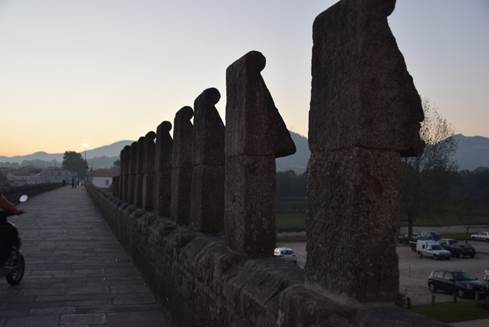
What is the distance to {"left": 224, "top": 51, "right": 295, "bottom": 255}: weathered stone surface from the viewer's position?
3.54m

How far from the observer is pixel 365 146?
2.25 meters

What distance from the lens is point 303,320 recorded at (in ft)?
7.73

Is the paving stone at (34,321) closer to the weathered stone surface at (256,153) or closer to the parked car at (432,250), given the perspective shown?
the weathered stone surface at (256,153)


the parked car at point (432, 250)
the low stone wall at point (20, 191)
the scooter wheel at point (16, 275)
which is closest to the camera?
the scooter wheel at point (16, 275)

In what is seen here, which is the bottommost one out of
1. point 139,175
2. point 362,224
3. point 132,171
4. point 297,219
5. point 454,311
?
point 297,219

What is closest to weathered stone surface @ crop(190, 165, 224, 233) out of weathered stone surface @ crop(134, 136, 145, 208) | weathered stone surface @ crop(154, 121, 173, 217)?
weathered stone surface @ crop(154, 121, 173, 217)

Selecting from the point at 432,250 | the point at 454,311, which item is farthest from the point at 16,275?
the point at 432,250

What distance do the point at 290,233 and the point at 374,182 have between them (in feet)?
165

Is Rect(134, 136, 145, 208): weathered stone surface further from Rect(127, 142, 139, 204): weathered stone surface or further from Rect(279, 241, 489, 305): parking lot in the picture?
Rect(279, 241, 489, 305): parking lot

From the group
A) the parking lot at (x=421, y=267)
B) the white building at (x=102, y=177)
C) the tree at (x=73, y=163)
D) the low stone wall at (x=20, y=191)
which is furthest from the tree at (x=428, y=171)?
the tree at (x=73, y=163)

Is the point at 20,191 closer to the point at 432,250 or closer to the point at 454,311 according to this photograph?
the point at 454,311

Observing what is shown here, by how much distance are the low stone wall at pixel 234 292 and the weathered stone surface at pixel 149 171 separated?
276 centimetres

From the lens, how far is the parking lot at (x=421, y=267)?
2155cm

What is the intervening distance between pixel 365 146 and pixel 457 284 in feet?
70.2
